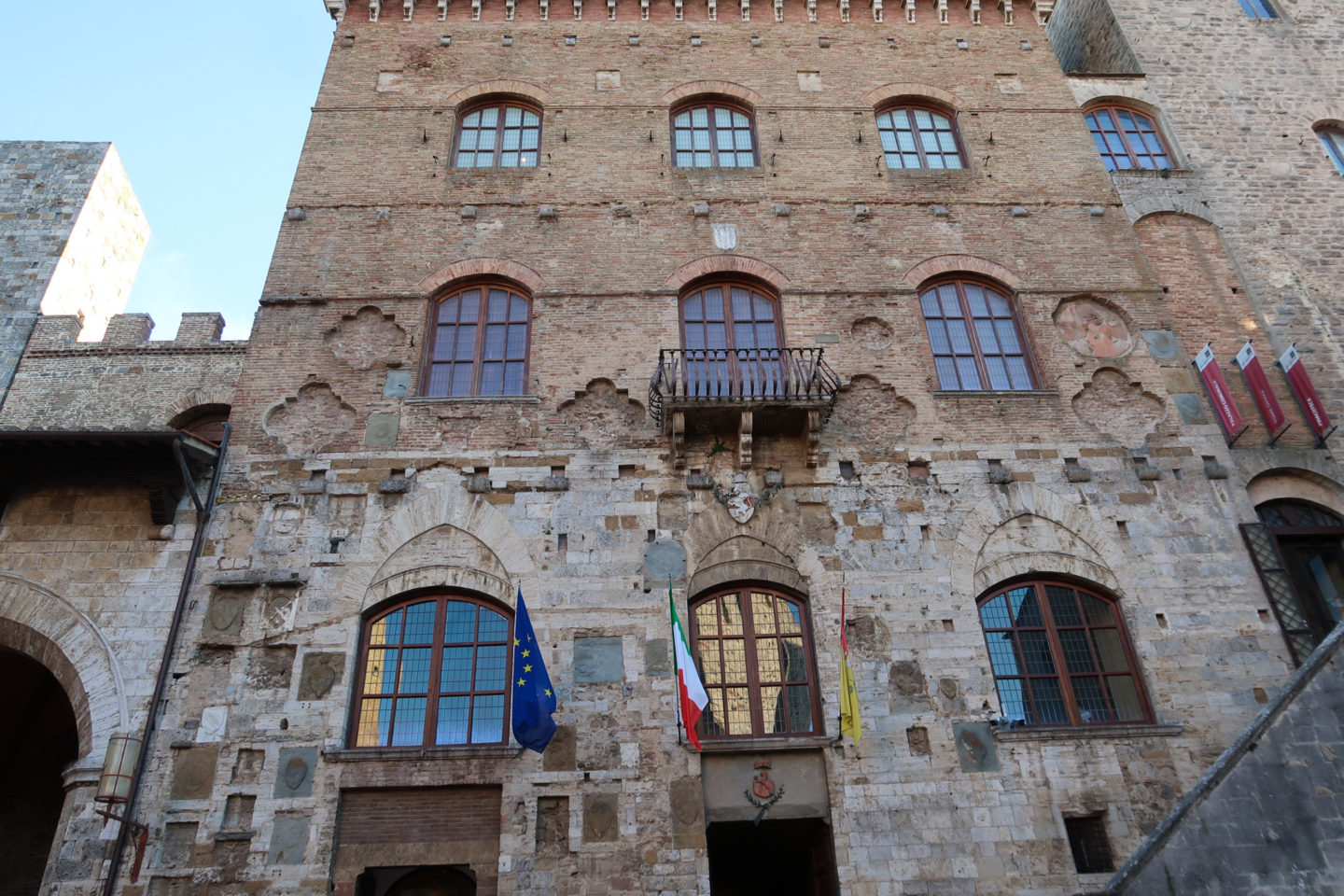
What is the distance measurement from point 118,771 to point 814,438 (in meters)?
8.00

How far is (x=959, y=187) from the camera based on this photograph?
13.6 metres

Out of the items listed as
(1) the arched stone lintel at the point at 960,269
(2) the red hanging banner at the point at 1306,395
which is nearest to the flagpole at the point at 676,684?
(1) the arched stone lintel at the point at 960,269

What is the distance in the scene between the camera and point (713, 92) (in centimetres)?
1451

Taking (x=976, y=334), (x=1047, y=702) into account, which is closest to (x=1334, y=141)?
(x=976, y=334)

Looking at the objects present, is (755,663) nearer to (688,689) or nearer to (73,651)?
(688,689)

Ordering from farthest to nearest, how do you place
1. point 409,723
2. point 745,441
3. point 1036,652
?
point 745,441
point 1036,652
point 409,723

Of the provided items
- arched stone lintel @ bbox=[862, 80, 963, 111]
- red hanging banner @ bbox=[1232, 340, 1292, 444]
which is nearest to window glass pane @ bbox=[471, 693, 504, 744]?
red hanging banner @ bbox=[1232, 340, 1292, 444]

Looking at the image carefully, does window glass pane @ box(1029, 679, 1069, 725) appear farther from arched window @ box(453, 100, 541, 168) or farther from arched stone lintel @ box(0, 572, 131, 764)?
Result: arched window @ box(453, 100, 541, 168)

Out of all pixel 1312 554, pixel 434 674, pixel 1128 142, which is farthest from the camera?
pixel 1128 142

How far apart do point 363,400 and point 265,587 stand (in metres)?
2.63

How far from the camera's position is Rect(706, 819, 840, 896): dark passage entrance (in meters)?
9.20

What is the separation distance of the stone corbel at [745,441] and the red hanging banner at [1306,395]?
765 cm

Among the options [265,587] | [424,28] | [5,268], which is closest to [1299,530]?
[265,587]

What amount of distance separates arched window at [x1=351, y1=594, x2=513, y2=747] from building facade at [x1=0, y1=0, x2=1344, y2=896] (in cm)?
5
